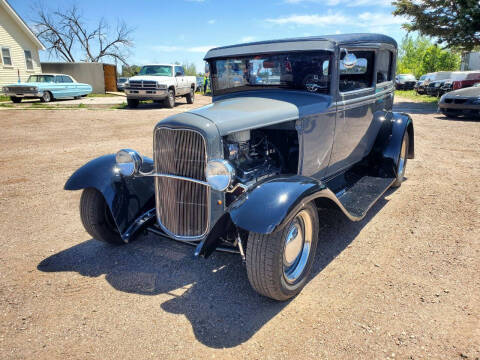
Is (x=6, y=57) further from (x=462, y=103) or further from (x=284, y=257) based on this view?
(x=284, y=257)

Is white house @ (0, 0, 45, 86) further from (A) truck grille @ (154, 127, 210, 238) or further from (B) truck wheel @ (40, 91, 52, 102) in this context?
(A) truck grille @ (154, 127, 210, 238)

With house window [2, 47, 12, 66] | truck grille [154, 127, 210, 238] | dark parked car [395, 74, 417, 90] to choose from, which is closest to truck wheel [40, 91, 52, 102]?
house window [2, 47, 12, 66]

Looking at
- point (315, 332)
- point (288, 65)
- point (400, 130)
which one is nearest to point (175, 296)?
point (315, 332)

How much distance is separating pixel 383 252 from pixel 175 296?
199 centimetres

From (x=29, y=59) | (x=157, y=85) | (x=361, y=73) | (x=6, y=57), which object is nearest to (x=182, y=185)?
(x=361, y=73)

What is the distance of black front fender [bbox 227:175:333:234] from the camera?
87.4 inches

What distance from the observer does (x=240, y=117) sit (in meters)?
2.76

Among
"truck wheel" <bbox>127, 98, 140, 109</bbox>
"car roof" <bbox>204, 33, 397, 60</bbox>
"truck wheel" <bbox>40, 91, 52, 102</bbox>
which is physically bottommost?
"truck wheel" <bbox>127, 98, 140, 109</bbox>

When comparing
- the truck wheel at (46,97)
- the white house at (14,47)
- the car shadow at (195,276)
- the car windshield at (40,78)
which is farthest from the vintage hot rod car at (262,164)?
the white house at (14,47)

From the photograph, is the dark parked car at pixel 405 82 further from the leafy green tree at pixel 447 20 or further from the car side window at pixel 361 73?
the car side window at pixel 361 73

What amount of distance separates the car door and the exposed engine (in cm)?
71

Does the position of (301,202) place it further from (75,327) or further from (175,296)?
(75,327)

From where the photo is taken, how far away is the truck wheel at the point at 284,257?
7.60 ft

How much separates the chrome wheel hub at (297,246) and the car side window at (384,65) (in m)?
2.73
